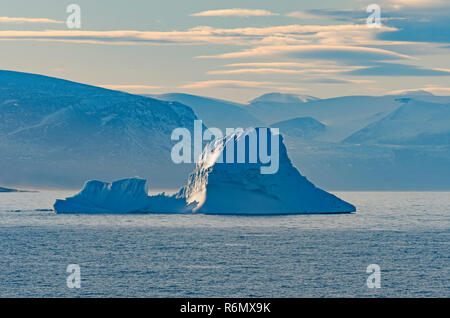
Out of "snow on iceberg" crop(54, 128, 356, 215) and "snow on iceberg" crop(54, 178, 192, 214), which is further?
"snow on iceberg" crop(54, 178, 192, 214)

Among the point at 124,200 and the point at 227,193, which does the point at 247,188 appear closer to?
the point at 227,193

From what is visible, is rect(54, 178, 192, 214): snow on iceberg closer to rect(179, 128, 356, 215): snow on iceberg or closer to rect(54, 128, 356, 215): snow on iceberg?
rect(54, 128, 356, 215): snow on iceberg

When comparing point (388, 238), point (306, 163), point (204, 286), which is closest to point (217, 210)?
point (388, 238)

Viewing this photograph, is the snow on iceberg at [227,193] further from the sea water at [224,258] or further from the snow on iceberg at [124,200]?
the sea water at [224,258]

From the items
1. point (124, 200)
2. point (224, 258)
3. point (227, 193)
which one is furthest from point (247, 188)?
point (224, 258)

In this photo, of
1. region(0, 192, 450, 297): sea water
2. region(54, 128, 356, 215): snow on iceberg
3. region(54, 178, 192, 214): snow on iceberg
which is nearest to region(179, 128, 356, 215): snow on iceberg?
region(54, 128, 356, 215): snow on iceberg
